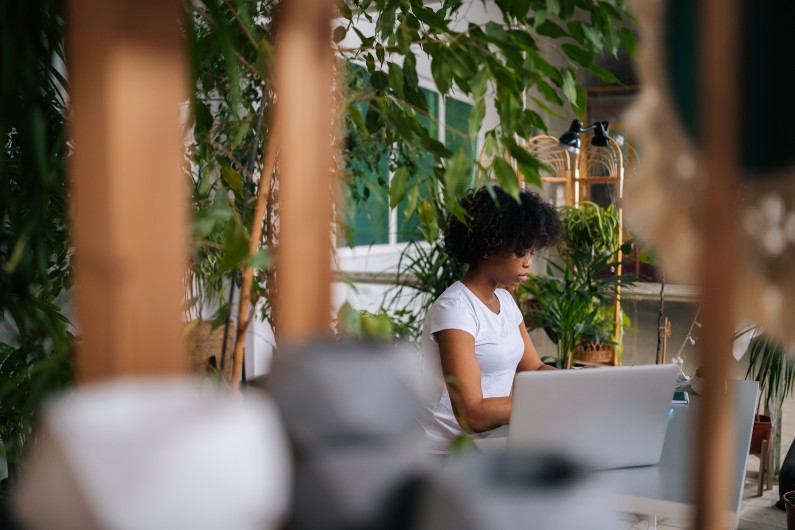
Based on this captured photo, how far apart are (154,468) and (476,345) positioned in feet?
7.35

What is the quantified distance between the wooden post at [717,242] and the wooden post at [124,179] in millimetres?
449

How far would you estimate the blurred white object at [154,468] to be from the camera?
56 cm

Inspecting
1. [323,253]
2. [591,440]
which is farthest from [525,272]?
[323,253]

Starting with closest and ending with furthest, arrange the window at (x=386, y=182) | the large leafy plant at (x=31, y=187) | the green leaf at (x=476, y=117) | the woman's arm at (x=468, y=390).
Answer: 1. the large leafy plant at (x=31, y=187)
2. the green leaf at (x=476, y=117)
3. the woman's arm at (x=468, y=390)
4. the window at (x=386, y=182)

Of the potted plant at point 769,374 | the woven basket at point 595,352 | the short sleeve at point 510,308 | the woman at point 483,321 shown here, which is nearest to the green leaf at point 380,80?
the woman at point 483,321

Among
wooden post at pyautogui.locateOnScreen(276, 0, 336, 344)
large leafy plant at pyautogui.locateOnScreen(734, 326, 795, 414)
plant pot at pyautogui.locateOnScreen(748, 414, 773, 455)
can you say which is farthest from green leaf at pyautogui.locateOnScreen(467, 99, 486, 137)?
plant pot at pyautogui.locateOnScreen(748, 414, 773, 455)

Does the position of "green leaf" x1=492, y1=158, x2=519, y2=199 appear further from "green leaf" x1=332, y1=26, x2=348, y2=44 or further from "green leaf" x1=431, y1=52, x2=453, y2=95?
"green leaf" x1=332, y1=26, x2=348, y2=44

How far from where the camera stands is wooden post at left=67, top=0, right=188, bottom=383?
2.23ft

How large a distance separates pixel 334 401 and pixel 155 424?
15 cm

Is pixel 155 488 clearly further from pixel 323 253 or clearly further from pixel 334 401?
pixel 323 253

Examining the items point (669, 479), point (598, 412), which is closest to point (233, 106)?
point (598, 412)

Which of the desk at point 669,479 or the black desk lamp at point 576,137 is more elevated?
the black desk lamp at point 576,137

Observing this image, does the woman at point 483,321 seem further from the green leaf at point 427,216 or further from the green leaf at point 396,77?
the green leaf at point 396,77

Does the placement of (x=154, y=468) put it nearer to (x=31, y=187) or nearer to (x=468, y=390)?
(x=31, y=187)
